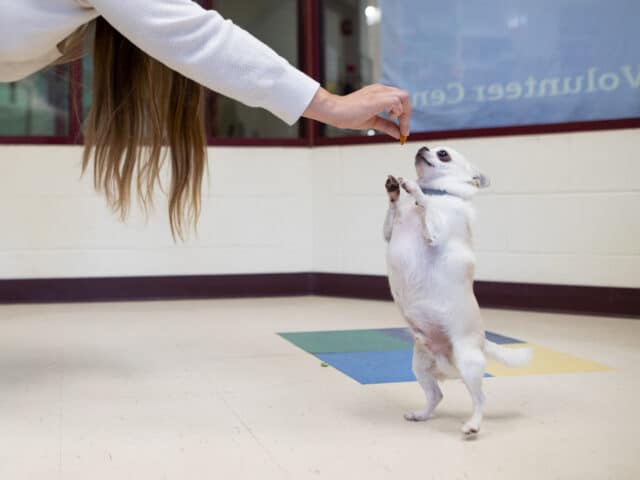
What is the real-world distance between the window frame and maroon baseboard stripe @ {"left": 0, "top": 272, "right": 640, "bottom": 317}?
0.77 m

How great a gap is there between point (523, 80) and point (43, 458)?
3241 millimetres

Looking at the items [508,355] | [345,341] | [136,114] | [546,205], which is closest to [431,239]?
[508,355]

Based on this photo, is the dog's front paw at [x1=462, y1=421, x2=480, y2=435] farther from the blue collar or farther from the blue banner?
the blue banner

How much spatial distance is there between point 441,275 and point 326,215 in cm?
293

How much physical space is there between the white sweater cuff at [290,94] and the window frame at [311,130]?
2.74 metres

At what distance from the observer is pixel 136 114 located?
199 centimetres

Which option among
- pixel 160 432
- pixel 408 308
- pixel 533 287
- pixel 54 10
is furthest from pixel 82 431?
pixel 533 287

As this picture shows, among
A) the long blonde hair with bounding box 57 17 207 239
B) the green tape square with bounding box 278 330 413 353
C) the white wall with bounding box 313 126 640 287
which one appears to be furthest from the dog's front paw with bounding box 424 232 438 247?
the white wall with bounding box 313 126 640 287

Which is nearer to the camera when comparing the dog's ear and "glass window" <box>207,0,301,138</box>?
A: the dog's ear

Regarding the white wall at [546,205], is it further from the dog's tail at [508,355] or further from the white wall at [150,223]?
the dog's tail at [508,355]

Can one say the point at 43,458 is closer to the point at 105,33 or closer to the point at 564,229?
the point at 105,33

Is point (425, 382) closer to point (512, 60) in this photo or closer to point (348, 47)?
point (512, 60)

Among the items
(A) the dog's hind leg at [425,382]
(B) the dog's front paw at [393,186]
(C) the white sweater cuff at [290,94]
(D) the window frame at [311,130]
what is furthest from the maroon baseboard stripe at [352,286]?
(C) the white sweater cuff at [290,94]

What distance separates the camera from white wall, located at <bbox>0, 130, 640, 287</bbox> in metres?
4.02
